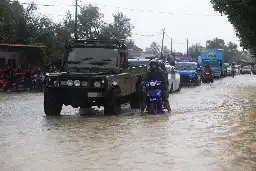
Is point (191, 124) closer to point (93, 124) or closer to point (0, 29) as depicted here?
point (93, 124)

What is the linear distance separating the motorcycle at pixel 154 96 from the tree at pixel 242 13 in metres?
12.0

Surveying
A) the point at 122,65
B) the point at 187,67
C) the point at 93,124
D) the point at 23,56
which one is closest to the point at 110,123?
the point at 93,124

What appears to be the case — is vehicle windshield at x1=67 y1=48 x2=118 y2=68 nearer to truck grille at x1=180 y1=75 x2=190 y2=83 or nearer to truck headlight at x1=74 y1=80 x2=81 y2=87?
truck headlight at x1=74 y1=80 x2=81 y2=87

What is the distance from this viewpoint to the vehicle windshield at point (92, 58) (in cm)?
1326

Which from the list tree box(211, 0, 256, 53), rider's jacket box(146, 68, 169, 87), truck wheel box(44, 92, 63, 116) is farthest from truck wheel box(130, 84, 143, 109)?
tree box(211, 0, 256, 53)

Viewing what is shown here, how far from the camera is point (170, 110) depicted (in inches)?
555

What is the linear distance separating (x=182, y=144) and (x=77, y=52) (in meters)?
6.21

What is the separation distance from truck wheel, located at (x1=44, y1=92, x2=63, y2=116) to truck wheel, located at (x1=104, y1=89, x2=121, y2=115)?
1.40 metres

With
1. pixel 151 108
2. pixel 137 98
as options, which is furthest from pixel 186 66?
pixel 151 108

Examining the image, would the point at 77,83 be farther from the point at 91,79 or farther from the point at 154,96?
the point at 154,96

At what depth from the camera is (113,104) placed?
12633 millimetres

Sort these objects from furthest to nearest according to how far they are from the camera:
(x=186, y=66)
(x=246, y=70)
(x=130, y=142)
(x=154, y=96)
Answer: (x=246, y=70)
(x=186, y=66)
(x=154, y=96)
(x=130, y=142)

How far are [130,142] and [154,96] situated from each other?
5.19 meters

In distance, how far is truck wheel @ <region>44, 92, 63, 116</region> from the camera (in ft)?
41.3
